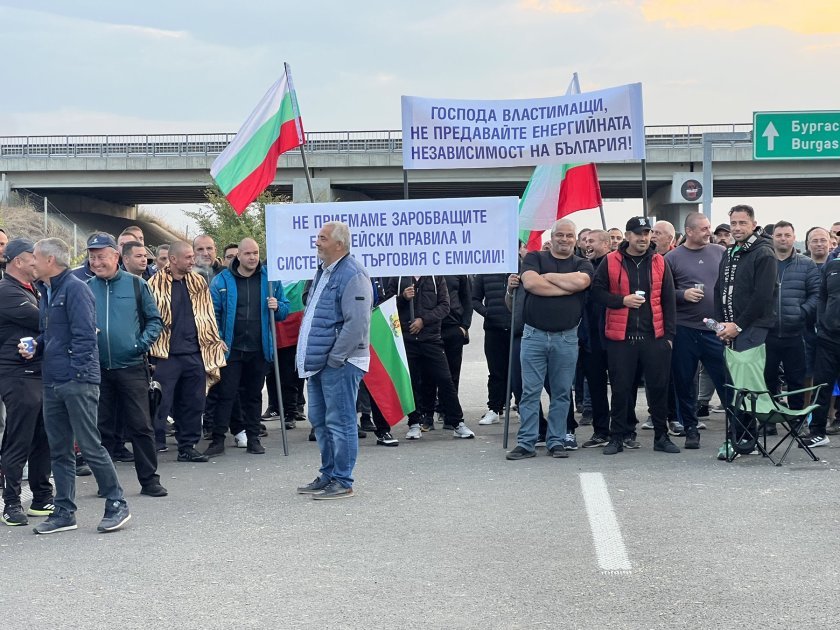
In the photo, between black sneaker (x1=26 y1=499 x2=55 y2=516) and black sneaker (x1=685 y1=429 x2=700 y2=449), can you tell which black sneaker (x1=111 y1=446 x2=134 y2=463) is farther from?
black sneaker (x1=685 y1=429 x2=700 y2=449)

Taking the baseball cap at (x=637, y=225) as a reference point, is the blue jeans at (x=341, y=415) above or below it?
below

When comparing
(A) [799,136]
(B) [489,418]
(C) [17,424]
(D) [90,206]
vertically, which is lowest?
(B) [489,418]

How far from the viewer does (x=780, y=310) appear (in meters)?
11.1

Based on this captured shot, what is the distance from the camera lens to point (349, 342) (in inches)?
330

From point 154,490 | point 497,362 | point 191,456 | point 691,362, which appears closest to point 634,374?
point 691,362

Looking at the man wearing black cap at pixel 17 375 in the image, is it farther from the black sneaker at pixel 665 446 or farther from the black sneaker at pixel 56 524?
the black sneaker at pixel 665 446

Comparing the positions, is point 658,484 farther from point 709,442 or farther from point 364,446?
point 364,446

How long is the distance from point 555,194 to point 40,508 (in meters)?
5.94

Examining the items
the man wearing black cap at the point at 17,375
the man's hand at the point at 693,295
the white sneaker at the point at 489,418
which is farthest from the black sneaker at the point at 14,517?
the man's hand at the point at 693,295

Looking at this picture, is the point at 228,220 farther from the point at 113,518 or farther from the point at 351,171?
the point at 113,518

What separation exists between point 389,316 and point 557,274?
75.7 inches

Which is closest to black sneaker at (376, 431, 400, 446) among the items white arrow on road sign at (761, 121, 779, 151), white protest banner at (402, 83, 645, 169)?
white protest banner at (402, 83, 645, 169)

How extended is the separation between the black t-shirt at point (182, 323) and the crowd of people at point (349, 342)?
13mm

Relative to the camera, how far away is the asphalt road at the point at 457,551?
549 centimetres
